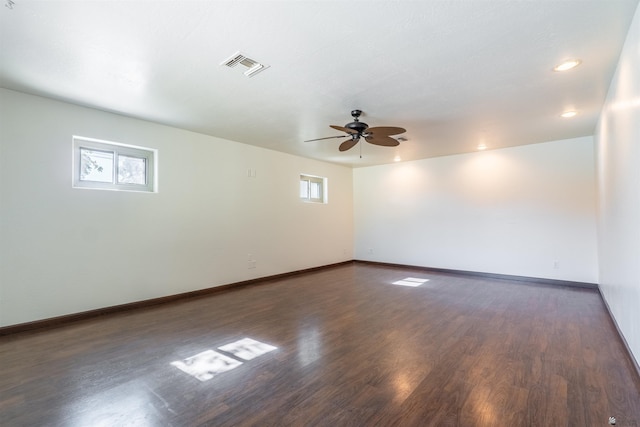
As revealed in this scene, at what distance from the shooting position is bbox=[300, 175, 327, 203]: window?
21.7ft

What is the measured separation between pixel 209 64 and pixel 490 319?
13.0ft

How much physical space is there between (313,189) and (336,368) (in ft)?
16.3

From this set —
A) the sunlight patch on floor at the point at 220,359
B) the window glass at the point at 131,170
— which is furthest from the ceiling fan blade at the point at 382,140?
the window glass at the point at 131,170

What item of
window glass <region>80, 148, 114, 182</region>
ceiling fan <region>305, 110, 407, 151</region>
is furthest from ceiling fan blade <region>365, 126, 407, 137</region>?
window glass <region>80, 148, 114, 182</region>

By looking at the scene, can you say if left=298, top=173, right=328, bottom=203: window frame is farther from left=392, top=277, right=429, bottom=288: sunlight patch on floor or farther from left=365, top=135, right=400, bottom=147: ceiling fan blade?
left=365, top=135, right=400, bottom=147: ceiling fan blade

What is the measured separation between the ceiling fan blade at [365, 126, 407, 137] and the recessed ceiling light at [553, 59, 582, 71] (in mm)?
1430

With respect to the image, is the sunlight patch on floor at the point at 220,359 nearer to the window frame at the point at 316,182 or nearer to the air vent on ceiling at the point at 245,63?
the air vent on ceiling at the point at 245,63

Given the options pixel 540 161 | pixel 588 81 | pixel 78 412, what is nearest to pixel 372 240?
pixel 540 161

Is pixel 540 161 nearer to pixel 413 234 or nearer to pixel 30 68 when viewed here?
pixel 413 234

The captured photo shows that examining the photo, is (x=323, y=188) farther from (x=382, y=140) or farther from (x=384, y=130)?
(x=384, y=130)

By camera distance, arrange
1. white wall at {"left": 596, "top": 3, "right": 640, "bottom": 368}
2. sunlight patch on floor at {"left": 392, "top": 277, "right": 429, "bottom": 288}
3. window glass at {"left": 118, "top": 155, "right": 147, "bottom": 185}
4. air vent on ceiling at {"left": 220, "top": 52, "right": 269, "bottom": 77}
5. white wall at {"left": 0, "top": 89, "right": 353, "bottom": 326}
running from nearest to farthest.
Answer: white wall at {"left": 596, "top": 3, "right": 640, "bottom": 368} < air vent on ceiling at {"left": 220, "top": 52, "right": 269, "bottom": 77} < white wall at {"left": 0, "top": 89, "right": 353, "bottom": 326} < window glass at {"left": 118, "top": 155, "right": 147, "bottom": 185} < sunlight patch on floor at {"left": 392, "top": 277, "right": 429, "bottom": 288}

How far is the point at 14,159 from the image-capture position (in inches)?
121

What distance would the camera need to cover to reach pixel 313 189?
6.91 m

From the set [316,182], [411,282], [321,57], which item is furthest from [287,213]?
[321,57]
